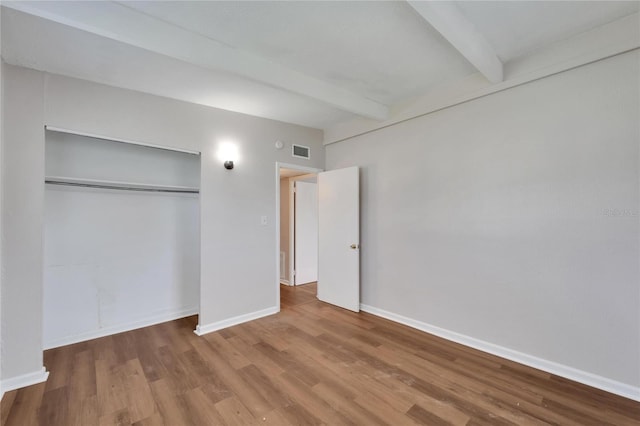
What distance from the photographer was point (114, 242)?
314 centimetres

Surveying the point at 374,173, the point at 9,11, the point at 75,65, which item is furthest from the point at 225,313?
the point at 9,11

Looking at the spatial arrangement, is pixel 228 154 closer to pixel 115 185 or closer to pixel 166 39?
pixel 115 185

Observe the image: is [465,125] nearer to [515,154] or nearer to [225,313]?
[515,154]

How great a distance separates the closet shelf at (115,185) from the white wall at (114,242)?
8cm

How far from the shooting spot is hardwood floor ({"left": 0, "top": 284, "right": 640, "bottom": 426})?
1808 mm

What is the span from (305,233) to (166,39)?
3758 millimetres

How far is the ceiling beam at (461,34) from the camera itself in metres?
1.69

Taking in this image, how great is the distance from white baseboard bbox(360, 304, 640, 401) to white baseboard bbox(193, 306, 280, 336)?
1624 mm

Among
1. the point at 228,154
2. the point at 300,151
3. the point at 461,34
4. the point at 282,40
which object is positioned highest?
the point at 282,40

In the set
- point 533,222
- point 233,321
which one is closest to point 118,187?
point 233,321

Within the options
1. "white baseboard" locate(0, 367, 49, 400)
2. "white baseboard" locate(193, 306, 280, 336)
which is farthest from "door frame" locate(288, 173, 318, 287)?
"white baseboard" locate(0, 367, 49, 400)

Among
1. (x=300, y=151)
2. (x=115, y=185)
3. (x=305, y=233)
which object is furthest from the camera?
(x=305, y=233)

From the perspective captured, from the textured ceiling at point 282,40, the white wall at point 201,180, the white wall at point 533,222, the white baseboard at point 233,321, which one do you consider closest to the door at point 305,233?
the white wall at point 201,180

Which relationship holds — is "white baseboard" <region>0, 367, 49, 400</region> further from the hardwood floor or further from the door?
the door
